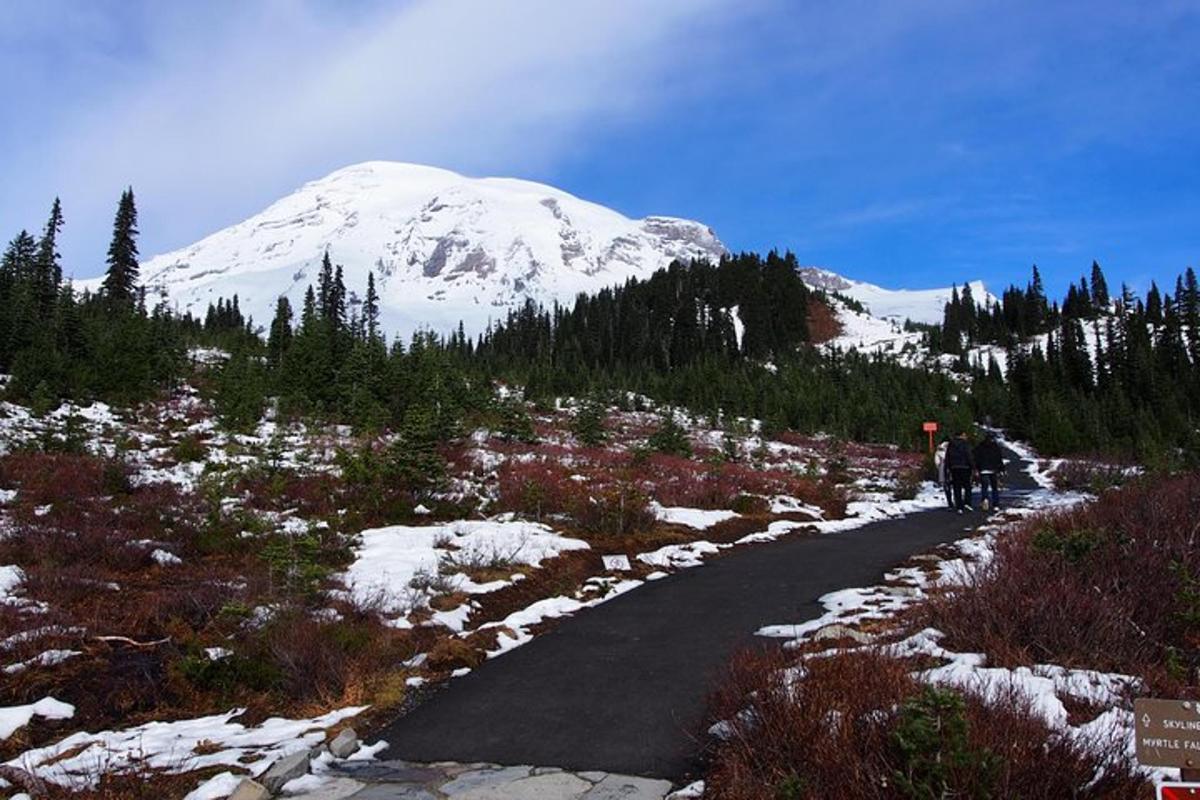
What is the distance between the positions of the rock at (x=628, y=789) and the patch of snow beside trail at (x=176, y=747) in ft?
8.57

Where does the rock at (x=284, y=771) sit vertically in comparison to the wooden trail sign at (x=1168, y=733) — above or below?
below

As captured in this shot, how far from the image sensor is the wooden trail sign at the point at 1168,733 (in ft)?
9.73

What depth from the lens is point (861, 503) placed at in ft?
74.2

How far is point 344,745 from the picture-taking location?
5754 mm

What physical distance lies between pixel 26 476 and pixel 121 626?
10819 mm

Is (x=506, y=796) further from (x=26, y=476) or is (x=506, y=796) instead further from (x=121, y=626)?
(x=26, y=476)

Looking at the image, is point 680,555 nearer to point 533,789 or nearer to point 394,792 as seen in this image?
point 533,789

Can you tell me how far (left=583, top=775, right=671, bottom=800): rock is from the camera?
470cm

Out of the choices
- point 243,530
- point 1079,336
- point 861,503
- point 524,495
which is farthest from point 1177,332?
point 243,530

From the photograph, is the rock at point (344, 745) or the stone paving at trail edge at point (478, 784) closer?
the stone paving at trail edge at point (478, 784)

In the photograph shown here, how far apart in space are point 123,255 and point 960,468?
7288 centimetres

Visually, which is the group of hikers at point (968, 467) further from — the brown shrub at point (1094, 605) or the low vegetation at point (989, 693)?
the low vegetation at point (989, 693)

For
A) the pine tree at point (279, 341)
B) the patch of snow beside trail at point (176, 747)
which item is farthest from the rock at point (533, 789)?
the pine tree at point (279, 341)

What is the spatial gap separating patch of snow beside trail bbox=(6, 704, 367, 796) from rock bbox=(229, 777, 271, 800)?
0.36m
